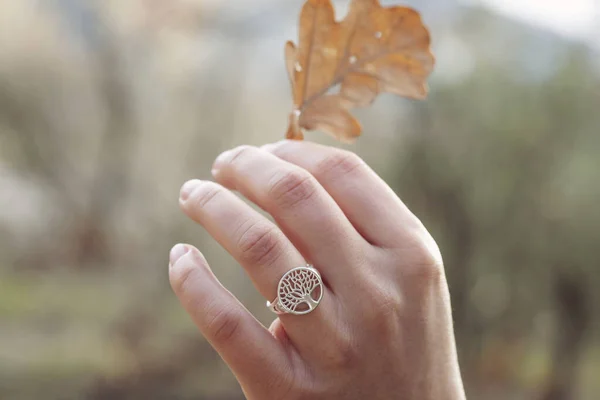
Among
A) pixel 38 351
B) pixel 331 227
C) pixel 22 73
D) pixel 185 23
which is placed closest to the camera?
pixel 331 227

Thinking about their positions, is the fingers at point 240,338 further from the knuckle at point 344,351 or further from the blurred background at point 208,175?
Answer: the blurred background at point 208,175

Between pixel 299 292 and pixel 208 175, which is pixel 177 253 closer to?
pixel 299 292

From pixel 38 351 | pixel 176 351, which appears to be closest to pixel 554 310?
pixel 176 351

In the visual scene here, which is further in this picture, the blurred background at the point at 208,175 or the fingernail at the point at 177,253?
the blurred background at the point at 208,175

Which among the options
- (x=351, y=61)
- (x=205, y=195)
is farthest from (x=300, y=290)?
(x=351, y=61)

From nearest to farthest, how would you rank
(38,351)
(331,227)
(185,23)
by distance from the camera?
(331,227) < (38,351) < (185,23)

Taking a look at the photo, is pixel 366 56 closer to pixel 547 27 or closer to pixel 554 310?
pixel 547 27

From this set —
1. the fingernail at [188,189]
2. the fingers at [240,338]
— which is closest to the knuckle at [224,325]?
the fingers at [240,338]

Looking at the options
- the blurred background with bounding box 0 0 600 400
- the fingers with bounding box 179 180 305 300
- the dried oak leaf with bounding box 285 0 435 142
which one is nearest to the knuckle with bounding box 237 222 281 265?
the fingers with bounding box 179 180 305 300
